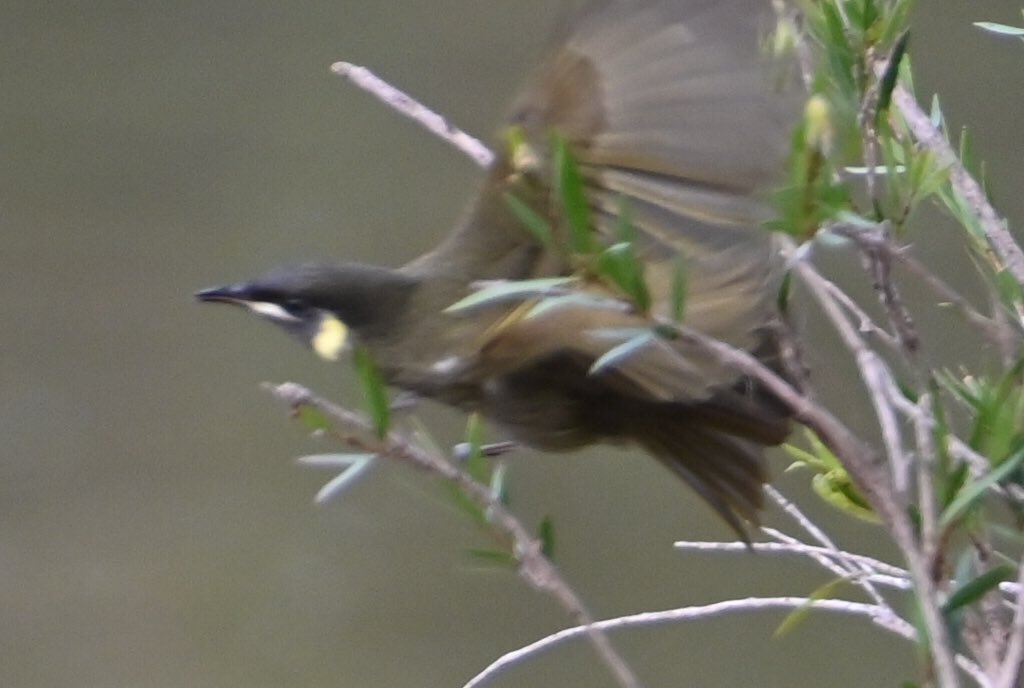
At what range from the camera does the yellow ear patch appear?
0.37 m

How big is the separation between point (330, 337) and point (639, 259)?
0.13 m

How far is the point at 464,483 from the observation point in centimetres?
29

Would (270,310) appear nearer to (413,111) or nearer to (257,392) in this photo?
(413,111)

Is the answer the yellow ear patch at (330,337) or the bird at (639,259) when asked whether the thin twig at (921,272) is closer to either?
the bird at (639,259)

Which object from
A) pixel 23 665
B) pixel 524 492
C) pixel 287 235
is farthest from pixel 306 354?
pixel 23 665

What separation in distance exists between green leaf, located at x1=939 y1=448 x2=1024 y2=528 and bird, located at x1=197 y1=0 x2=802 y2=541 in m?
0.06

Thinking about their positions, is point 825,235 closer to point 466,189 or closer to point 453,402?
point 453,402

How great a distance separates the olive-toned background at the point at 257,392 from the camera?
99cm

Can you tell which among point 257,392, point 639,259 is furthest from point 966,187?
point 257,392

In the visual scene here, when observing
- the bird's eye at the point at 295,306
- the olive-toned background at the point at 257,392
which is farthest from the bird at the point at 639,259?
the olive-toned background at the point at 257,392

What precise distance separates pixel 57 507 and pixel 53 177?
284 millimetres

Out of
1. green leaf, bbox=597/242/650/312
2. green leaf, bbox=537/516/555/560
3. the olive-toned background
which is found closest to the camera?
green leaf, bbox=597/242/650/312

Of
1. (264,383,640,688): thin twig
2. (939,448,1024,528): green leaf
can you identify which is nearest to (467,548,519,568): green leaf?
(264,383,640,688): thin twig

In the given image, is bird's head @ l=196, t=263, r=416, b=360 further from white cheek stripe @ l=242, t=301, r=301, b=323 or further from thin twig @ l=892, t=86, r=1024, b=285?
thin twig @ l=892, t=86, r=1024, b=285
